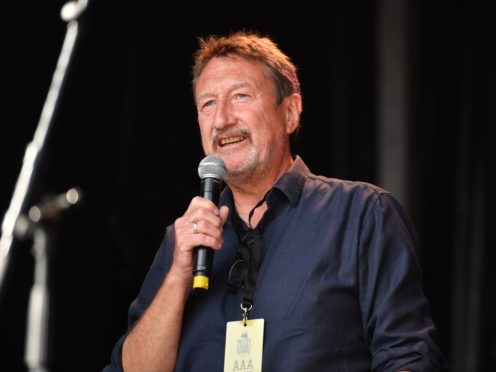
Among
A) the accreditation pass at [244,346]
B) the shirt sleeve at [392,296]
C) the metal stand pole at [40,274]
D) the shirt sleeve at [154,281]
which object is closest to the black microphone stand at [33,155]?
the metal stand pole at [40,274]

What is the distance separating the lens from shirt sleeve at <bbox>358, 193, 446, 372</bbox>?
182 cm

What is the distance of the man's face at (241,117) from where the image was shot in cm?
226

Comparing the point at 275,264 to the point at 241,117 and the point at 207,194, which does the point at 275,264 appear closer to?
the point at 207,194

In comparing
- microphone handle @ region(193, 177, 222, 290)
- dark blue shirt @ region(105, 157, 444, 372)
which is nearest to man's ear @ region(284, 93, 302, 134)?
dark blue shirt @ region(105, 157, 444, 372)

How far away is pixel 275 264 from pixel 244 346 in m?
0.24

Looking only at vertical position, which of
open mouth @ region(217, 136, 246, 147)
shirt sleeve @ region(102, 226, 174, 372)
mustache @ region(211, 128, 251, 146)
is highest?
mustache @ region(211, 128, 251, 146)

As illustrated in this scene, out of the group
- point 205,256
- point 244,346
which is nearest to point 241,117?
point 205,256

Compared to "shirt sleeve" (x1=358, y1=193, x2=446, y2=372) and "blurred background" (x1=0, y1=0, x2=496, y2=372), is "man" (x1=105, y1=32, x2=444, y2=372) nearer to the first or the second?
"shirt sleeve" (x1=358, y1=193, x2=446, y2=372)

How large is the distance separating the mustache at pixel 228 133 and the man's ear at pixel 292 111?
220 mm

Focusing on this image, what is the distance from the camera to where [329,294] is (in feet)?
6.37

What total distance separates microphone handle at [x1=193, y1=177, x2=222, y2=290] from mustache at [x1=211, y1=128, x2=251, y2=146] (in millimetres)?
331

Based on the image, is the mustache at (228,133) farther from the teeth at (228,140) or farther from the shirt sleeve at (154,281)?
the shirt sleeve at (154,281)

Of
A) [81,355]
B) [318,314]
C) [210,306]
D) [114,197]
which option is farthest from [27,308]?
[318,314]

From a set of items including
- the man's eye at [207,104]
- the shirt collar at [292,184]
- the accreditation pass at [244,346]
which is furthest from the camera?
the man's eye at [207,104]
